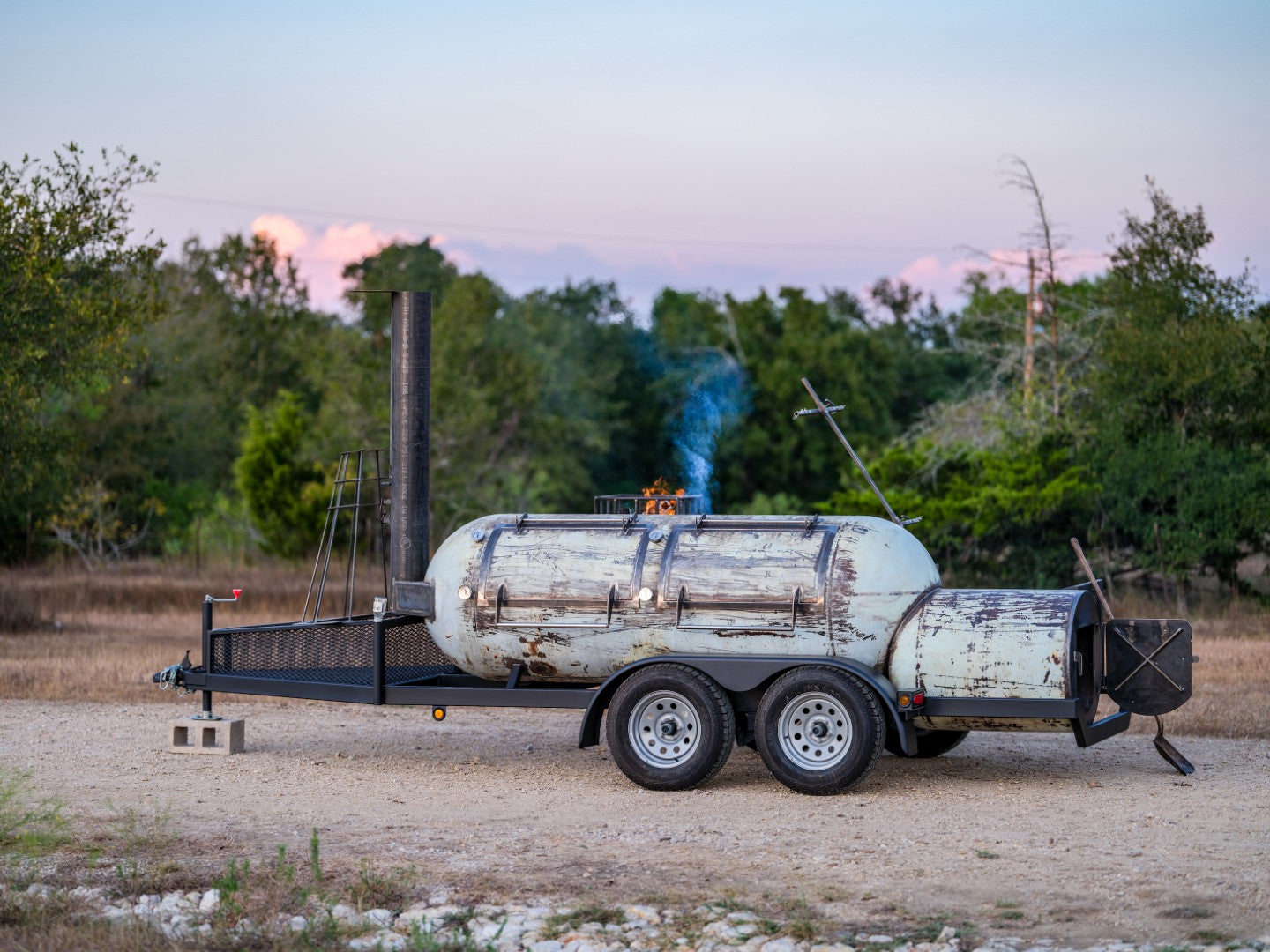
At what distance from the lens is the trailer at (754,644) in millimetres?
10750

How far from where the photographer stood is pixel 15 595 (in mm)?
25203

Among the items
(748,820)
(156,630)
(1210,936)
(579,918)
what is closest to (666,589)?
(748,820)

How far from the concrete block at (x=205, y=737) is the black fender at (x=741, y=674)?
3233 mm

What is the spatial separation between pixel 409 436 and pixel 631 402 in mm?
39661

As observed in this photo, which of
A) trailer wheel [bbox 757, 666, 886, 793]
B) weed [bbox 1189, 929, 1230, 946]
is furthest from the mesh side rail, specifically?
weed [bbox 1189, 929, 1230, 946]

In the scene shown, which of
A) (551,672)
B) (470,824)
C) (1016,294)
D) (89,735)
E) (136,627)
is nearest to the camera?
(470,824)

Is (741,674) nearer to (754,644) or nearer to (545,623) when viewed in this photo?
(754,644)

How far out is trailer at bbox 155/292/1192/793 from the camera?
1075 centimetres

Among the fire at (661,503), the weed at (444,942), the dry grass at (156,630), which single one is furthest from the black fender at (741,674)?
the dry grass at (156,630)

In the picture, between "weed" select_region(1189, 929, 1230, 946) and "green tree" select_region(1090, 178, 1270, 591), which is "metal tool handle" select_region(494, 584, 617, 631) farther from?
"green tree" select_region(1090, 178, 1270, 591)

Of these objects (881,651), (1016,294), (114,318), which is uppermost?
(1016,294)

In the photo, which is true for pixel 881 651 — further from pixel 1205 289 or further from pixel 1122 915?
pixel 1205 289

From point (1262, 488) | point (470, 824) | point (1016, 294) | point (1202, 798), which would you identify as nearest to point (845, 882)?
point (470, 824)

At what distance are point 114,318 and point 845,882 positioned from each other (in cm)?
1557
